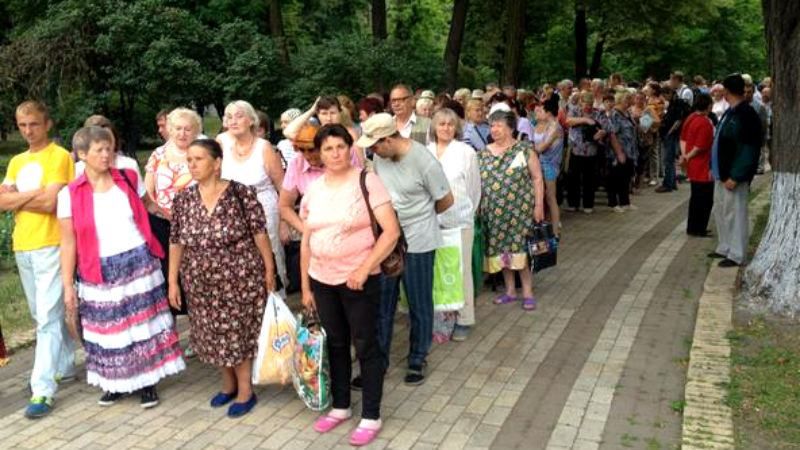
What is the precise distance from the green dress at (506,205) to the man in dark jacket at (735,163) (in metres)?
2.54

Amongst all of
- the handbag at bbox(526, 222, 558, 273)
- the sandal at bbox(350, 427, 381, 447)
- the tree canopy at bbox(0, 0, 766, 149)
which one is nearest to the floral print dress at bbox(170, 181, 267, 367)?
the sandal at bbox(350, 427, 381, 447)

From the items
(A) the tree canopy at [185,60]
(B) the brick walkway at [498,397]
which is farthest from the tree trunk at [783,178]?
(A) the tree canopy at [185,60]

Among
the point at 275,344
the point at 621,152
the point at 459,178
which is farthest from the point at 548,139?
the point at 275,344

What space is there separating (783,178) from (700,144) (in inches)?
114

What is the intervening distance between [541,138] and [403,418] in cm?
522

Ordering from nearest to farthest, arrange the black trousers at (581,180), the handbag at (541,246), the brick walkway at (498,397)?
the brick walkway at (498,397), the handbag at (541,246), the black trousers at (581,180)

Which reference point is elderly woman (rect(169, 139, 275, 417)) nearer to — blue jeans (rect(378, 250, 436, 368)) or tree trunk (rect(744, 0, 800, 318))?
blue jeans (rect(378, 250, 436, 368))

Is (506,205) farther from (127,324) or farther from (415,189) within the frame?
(127,324)

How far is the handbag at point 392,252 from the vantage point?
13.8ft

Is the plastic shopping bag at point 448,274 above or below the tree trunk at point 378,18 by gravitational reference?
below

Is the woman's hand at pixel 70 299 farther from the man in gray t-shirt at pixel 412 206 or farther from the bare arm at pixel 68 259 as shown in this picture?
the man in gray t-shirt at pixel 412 206

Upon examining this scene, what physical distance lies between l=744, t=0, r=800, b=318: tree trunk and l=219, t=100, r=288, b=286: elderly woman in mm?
4168

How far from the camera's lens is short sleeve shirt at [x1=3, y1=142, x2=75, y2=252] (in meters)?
4.94

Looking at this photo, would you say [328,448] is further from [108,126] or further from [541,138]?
[541,138]
